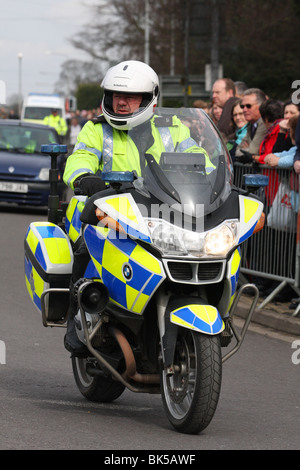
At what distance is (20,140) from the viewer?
69.4 feet

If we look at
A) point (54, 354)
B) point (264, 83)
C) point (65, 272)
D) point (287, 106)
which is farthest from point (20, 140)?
point (264, 83)

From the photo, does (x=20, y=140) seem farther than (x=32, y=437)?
Yes

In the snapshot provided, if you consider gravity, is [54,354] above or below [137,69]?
below

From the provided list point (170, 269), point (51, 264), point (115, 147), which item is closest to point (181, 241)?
point (170, 269)

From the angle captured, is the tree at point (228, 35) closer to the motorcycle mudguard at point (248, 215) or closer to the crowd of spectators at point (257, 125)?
the crowd of spectators at point (257, 125)

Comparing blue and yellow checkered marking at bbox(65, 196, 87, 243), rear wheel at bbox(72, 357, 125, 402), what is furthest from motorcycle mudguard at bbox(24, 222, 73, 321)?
rear wheel at bbox(72, 357, 125, 402)

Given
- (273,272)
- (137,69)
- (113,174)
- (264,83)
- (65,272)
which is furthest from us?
(264,83)

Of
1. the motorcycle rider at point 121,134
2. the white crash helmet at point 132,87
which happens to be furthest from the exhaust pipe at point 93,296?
the white crash helmet at point 132,87

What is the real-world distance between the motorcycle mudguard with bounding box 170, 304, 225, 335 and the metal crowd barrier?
446 centimetres

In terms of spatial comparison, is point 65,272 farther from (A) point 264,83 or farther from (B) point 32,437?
(A) point 264,83

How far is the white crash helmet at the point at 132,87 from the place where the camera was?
19.9 ft

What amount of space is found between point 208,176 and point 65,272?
3.88 feet

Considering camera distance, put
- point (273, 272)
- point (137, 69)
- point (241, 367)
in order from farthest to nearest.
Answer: point (273, 272) → point (241, 367) → point (137, 69)

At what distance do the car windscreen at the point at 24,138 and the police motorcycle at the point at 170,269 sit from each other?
1497 centimetres
